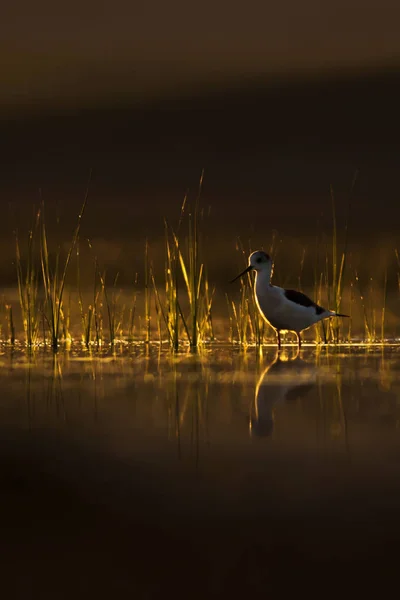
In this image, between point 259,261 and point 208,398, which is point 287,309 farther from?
point 208,398

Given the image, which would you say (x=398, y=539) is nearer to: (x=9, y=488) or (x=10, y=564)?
(x=10, y=564)

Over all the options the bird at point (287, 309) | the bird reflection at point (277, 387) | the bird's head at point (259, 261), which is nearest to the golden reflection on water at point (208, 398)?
A: the bird reflection at point (277, 387)

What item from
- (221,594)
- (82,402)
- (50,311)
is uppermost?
(50,311)

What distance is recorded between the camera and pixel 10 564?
1957 millimetres

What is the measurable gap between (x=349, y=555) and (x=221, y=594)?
0.32 metres

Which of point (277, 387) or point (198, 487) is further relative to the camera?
point (277, 387)

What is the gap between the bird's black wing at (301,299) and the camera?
8320mm

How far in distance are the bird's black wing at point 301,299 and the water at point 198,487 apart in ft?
10.4

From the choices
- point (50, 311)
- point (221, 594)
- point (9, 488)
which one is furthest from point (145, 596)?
point (50, 311)

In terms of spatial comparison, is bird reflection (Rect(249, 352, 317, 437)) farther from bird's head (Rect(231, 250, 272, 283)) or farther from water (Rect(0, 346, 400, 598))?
bird's head (Rect(231, 250, 272, 283))

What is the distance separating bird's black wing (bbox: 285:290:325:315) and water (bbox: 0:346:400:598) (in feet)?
10.4

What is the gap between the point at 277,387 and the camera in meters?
4.93

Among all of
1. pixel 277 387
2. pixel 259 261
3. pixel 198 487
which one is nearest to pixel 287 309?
pixel 259 261

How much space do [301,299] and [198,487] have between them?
5.87 m
